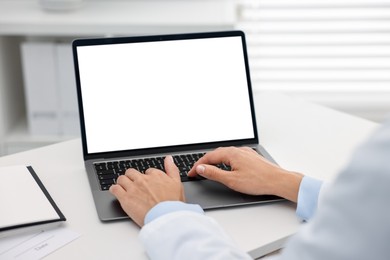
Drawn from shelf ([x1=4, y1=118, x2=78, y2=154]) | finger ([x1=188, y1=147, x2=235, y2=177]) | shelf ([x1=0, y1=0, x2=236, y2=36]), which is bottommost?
finger ([x1=188, y1=147, x2=235, y2=177])

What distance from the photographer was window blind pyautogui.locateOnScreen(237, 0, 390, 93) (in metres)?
2.68

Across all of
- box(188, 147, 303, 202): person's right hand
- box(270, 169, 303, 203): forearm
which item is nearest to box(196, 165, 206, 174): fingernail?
box(188, 147, 303, 202): person's right hand

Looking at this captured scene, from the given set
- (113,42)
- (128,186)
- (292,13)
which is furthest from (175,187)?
(292,13)

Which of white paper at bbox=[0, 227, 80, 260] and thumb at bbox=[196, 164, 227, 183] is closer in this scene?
white paper at bbox=[0, 227, 80, 260]

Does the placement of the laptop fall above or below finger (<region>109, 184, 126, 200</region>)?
above

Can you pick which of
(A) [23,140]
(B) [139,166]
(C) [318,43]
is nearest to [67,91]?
(A) [23,140]

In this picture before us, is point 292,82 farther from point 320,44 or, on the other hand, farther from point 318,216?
point 318,216

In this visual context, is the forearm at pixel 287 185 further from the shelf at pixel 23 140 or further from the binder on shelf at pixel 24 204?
the shelf at pixel 23 140

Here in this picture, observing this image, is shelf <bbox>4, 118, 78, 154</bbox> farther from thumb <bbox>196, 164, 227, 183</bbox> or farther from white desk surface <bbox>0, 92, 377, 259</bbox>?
thumb <bbox>196, 164, 227, 183</bbox>

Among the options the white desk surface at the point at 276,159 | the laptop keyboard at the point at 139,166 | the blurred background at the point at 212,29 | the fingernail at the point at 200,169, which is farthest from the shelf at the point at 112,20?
the fingernail at the point at 200,169

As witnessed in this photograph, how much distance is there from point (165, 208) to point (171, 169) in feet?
0.55

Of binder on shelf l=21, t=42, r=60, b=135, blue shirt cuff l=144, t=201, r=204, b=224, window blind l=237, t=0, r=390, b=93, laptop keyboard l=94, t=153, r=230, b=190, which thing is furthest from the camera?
window blind l=237, t=0, r=390, b=93

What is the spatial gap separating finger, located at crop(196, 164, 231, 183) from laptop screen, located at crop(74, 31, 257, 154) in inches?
7.1

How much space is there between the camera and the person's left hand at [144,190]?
1.15 m
